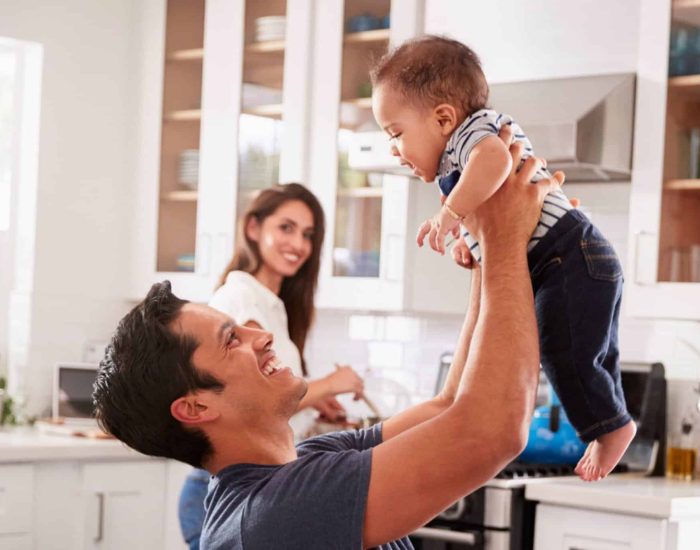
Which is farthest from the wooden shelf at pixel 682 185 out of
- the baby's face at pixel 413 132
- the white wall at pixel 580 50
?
the baby's face at pixel 413 132

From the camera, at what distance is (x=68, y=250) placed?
4.73m

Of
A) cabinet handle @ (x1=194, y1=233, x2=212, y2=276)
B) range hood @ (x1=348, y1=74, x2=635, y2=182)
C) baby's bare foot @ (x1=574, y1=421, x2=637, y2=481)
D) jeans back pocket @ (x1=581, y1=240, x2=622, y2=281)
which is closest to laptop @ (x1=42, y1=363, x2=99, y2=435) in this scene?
cabinet handle @ (x1=194, y1=233, x2=212, y2=276)

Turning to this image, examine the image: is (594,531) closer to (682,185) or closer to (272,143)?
(682,185)

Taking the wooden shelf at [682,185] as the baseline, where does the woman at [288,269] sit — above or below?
below

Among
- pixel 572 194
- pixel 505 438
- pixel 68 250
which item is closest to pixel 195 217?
pixel 68 250

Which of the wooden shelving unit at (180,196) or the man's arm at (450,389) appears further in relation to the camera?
the wooden shelving unit at (180,196)

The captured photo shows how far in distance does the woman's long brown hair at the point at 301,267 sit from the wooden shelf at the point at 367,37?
0.69 m

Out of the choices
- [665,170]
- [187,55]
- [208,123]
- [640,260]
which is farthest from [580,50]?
[187,55]

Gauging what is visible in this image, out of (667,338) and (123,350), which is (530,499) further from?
(123,350)

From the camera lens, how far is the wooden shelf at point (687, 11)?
3428 mm

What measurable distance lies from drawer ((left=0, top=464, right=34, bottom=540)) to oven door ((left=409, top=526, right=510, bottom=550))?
4.02 ft

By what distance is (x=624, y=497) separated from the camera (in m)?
3.17

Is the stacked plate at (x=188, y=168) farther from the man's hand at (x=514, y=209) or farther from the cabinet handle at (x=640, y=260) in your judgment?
the man's hand at (x=514, y=209)

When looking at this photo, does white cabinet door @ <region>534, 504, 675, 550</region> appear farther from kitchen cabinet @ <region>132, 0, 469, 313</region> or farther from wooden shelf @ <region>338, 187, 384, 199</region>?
wooden shelf @ <region>338, 187, 384, 199</region>
